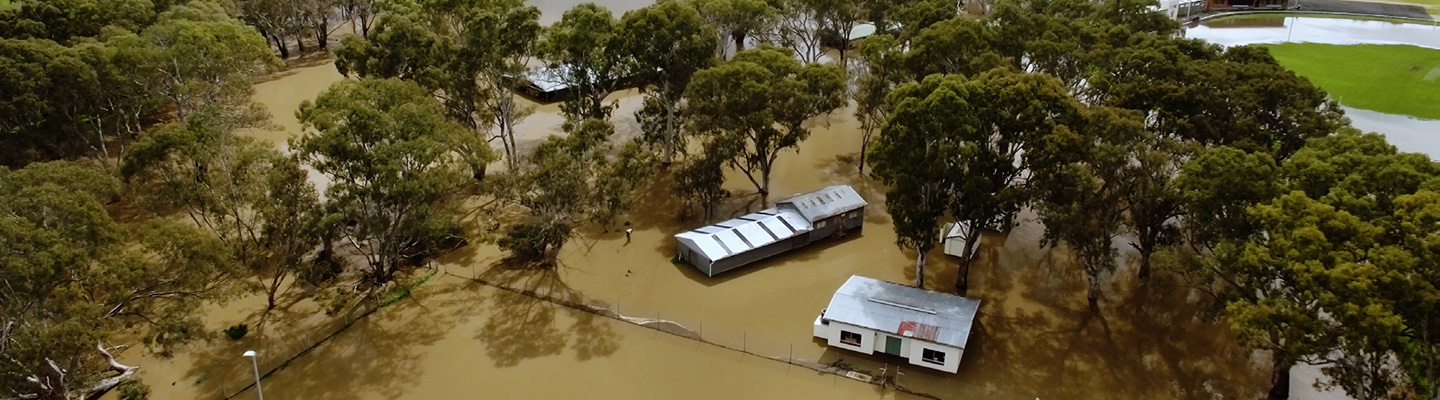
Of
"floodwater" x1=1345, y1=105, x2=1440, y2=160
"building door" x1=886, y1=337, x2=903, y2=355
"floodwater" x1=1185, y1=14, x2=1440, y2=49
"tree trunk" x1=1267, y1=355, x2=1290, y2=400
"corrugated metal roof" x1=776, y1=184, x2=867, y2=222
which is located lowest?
"tree trunk" x1=1267, y1=355, x2=1290, y2=400

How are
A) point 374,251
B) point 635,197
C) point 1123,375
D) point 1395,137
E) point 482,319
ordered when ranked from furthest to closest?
point 1395,137, point 635,197, point 374,251, point 482,319, point 1123,375

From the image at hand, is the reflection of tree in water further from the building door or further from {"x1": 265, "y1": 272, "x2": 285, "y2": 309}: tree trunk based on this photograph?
the building door

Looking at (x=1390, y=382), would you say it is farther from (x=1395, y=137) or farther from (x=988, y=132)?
(x=1395, y=137)

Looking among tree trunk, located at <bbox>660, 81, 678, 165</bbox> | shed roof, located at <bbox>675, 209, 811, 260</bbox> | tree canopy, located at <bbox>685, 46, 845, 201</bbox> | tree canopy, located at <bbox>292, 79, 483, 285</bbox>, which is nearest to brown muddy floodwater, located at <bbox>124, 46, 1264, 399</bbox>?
shed roof, located at <bbox>675, 209, 811, 260</bbox>

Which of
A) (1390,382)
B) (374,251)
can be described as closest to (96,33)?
(374,251)

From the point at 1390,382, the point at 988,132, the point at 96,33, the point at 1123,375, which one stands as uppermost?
the point at 96,33

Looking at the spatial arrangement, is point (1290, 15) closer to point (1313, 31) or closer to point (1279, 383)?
point (1313, 31)

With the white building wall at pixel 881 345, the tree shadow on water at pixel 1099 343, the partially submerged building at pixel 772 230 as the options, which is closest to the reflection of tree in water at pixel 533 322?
the partially submerged building at pixel 772 230
